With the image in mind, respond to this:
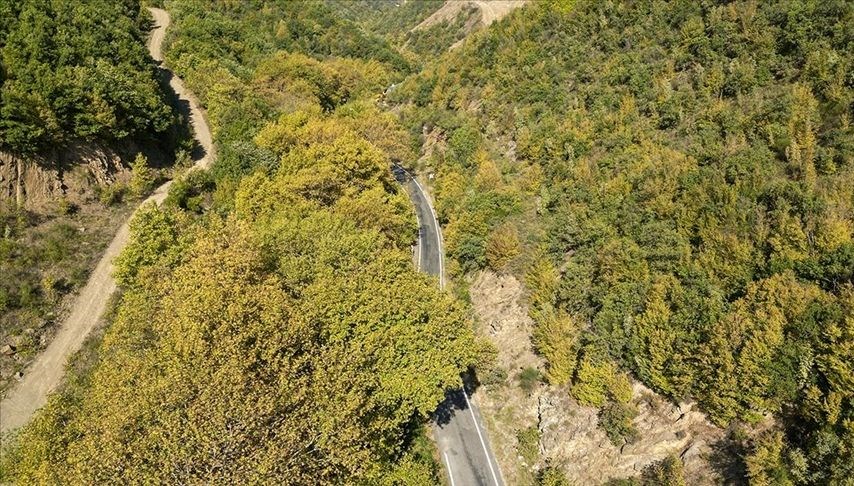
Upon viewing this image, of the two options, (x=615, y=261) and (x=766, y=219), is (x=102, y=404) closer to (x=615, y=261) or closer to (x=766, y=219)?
(x=615, y=261)

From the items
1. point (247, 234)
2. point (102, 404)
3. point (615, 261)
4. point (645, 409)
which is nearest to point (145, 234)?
point (247, 234)

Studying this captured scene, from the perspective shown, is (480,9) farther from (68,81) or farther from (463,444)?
(463,444)

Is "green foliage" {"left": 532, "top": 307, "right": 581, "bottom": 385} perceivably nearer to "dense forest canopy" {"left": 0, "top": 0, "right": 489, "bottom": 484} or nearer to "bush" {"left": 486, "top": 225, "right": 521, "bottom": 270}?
"dense forest canopy" {"left": 0, "top": 0, "right": 489, "bottom": 484}

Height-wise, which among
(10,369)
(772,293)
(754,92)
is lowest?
(772,293)

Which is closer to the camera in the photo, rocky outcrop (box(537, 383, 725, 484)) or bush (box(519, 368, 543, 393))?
rocky outcrop (box(537, 383, 725, 484))

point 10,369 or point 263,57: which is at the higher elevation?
point 263,57

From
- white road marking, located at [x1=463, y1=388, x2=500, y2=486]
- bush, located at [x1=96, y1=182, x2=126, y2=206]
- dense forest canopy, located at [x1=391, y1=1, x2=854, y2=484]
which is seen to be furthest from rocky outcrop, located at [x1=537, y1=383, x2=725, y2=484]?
bush, located at [x1=96, y1=182, x2=126, y2=206]
